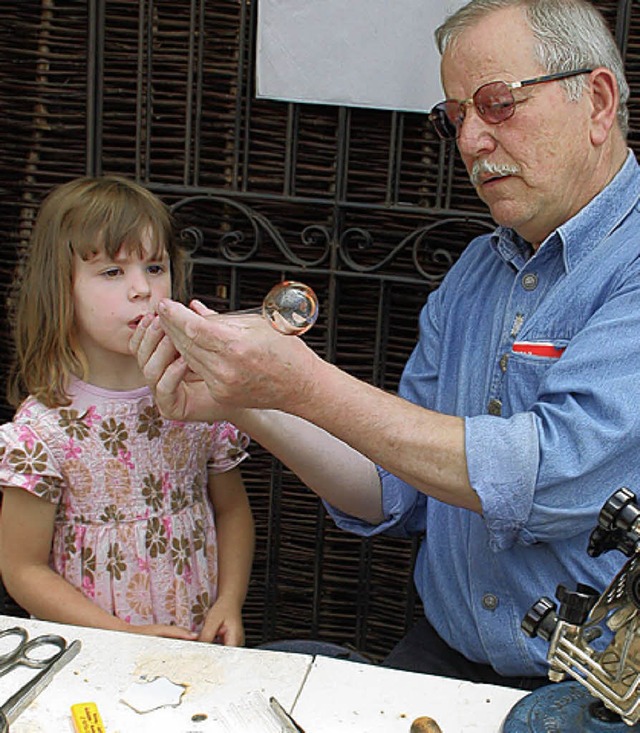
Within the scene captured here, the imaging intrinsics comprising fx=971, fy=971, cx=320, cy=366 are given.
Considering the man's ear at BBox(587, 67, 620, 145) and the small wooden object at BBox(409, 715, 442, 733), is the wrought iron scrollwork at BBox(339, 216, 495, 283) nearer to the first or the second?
the man's ear at BBox(587, 67, 620, 145)

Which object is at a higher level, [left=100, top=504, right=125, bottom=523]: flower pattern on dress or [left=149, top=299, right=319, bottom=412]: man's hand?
[left=149, top=299, right=319, bottom=412]: man's hand

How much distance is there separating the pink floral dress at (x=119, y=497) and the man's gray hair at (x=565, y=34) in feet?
3.18

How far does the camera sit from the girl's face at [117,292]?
1866 millimetres

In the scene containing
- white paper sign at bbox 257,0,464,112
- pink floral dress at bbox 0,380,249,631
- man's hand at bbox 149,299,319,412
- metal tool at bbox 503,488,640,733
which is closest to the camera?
metal tool at bbox 503,488,640,733

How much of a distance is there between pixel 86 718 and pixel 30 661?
6.9 inches

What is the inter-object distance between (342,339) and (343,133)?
1.83 ft

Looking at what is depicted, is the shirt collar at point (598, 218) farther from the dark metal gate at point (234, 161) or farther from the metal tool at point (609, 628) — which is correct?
the dark metal gate at point (234, 161)

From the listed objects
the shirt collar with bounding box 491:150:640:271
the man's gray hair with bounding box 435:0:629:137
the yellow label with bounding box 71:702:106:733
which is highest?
the man's gray hair with bounding box 435:0:629:137

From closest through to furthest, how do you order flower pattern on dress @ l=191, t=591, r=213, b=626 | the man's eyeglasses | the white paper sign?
the man's eyeglasses
flower pattern on dress @ l=191, t=591, r=213, b=626
the white paper sign

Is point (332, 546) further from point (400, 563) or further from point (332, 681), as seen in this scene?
point (332, 681)

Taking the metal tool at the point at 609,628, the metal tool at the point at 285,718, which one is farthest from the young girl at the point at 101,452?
the metal tool at the point at 609,628

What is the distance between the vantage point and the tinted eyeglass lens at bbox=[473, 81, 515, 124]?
1.65m

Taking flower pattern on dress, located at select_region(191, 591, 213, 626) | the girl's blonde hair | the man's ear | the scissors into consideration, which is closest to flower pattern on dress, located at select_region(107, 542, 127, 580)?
flower pattern on dress, located at select_region(191, 591, 213, 626)

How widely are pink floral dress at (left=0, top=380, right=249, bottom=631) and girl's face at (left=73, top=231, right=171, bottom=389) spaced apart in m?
0.13
